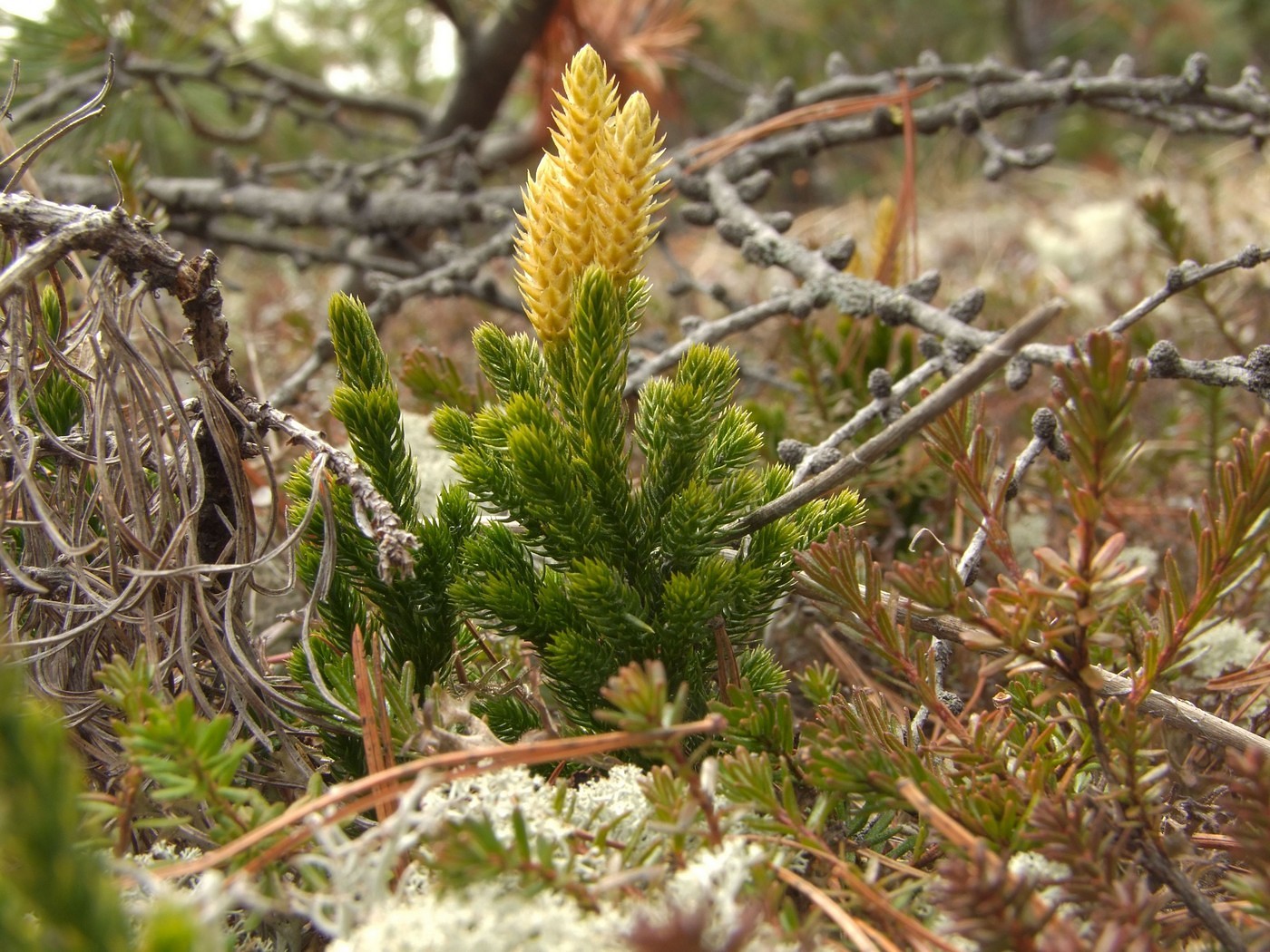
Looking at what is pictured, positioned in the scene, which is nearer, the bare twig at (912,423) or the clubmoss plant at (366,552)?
the bare twig at (912,423)

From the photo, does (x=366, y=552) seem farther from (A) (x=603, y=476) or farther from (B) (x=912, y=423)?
(B) (x=912, y=423)

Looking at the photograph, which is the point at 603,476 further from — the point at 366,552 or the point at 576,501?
the point at 366,552

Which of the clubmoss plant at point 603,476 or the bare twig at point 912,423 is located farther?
the clubmoss plant at point 603,476

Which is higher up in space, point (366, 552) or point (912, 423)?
point (912, 423)

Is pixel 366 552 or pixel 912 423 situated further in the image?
pixel 366 552

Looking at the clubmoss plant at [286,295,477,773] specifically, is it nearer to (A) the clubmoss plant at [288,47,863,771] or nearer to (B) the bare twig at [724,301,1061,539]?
(A) the clubmoss plant at [288,47,863,771]

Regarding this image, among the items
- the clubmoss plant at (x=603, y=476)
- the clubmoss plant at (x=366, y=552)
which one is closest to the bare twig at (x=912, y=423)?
the clubmoss plant at (x=603, y=476)

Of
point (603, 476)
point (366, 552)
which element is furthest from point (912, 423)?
point (366, 552)

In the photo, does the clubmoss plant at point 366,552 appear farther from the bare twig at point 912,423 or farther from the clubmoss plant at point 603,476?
Result: the bare twig at point 912,423

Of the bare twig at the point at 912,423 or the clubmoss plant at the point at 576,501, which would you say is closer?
the bare twig at the point at 912,423

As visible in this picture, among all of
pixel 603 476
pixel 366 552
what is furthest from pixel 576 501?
pixel 366 552

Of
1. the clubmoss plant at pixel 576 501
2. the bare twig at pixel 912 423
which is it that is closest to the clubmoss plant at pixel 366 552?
the clubmoss plant at pixel 576 501

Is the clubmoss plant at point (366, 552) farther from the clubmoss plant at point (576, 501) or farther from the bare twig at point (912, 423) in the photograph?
the bare twig at point (912, 423)

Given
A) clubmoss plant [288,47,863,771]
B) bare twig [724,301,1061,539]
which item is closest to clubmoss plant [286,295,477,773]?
clubmoss plant [288,47,863,771]
